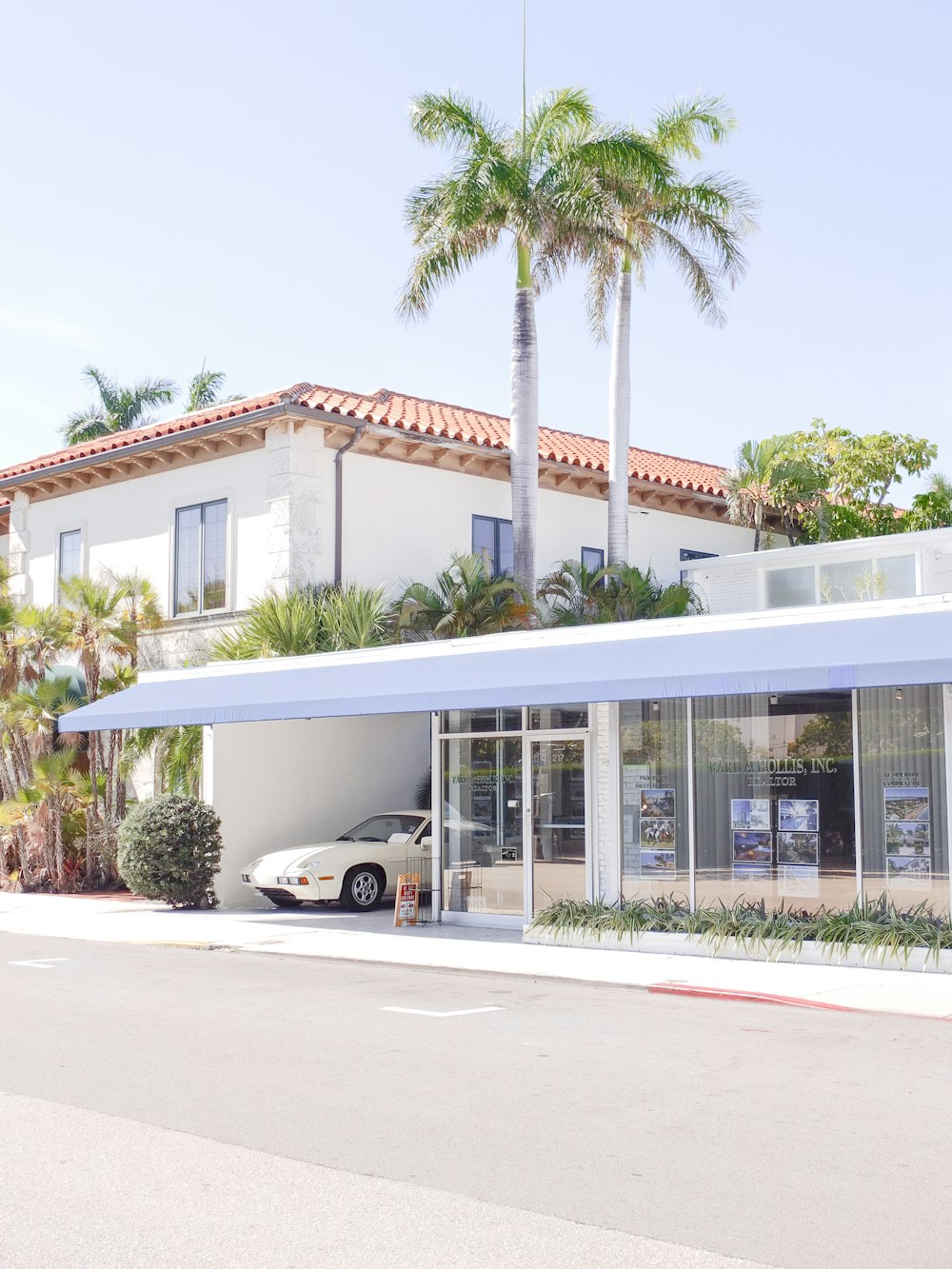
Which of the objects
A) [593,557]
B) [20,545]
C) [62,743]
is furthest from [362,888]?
[20,545]

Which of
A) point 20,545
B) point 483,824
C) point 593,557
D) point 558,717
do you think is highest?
point 20,545

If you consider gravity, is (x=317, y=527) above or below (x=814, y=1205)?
above

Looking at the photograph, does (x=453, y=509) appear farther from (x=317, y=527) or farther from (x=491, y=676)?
(x=491, y=676)

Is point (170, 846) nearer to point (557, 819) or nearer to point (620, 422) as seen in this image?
point (557, 819)

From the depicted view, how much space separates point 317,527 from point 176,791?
487 centimetres

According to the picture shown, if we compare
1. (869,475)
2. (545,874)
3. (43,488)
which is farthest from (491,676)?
(869,475)

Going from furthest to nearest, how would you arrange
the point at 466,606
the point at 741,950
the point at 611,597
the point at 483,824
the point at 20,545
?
the point at 20,545 < the point at 611,597 < the point at 466,606 < the point at 483,824 < the point at 741,950

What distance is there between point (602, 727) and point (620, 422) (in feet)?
33.5

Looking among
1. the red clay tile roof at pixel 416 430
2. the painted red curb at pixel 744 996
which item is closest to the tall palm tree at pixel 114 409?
the red clay tile roof at pixel 416 430

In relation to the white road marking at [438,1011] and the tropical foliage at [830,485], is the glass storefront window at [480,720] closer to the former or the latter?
the white road marking at [438,1011]

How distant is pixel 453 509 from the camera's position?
25609 mm

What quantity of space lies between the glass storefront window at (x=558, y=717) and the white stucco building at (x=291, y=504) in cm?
649

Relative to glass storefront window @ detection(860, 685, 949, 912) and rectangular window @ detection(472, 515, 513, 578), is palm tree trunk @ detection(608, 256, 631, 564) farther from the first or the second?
glass storefront window @ detection(860, 685, 949, 912)

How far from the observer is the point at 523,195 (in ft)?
73.0
